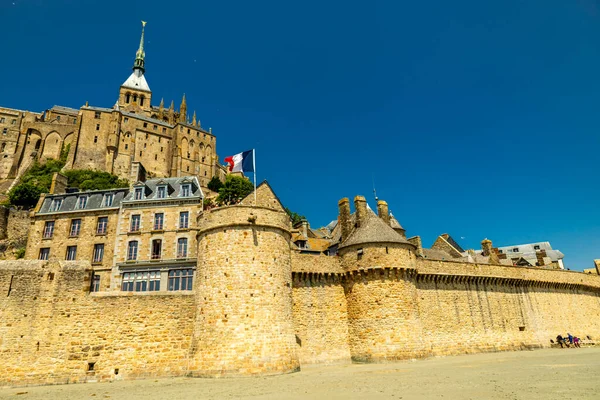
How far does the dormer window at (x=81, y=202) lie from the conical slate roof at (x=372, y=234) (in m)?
23.7

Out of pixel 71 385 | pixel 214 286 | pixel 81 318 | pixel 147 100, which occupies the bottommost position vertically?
pixel 71 385

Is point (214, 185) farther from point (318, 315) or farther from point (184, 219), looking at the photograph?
point (318, 315)

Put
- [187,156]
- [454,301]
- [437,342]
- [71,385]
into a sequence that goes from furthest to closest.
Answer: [187,156]
[454,301]
[437,342]
[71,385]

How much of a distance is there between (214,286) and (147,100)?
94.6 m

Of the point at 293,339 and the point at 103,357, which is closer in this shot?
the point at 103,357

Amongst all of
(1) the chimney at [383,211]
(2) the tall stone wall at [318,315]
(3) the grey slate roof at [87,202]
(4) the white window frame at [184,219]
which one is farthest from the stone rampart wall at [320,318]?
(3) the grey slate roof at [87,202]

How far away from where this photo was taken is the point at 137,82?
105m

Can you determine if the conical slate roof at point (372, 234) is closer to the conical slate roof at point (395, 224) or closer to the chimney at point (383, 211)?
the chimney at point (383, 211)

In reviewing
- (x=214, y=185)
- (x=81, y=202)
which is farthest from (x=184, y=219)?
(x=214, y=185)

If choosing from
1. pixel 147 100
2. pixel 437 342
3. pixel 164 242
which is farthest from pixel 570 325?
pixel 147 100

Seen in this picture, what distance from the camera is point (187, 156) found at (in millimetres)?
84125

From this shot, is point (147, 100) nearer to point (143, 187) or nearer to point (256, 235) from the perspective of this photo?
point (143, 187)

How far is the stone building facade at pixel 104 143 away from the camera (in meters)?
75.8

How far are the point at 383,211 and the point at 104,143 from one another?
67.3m
